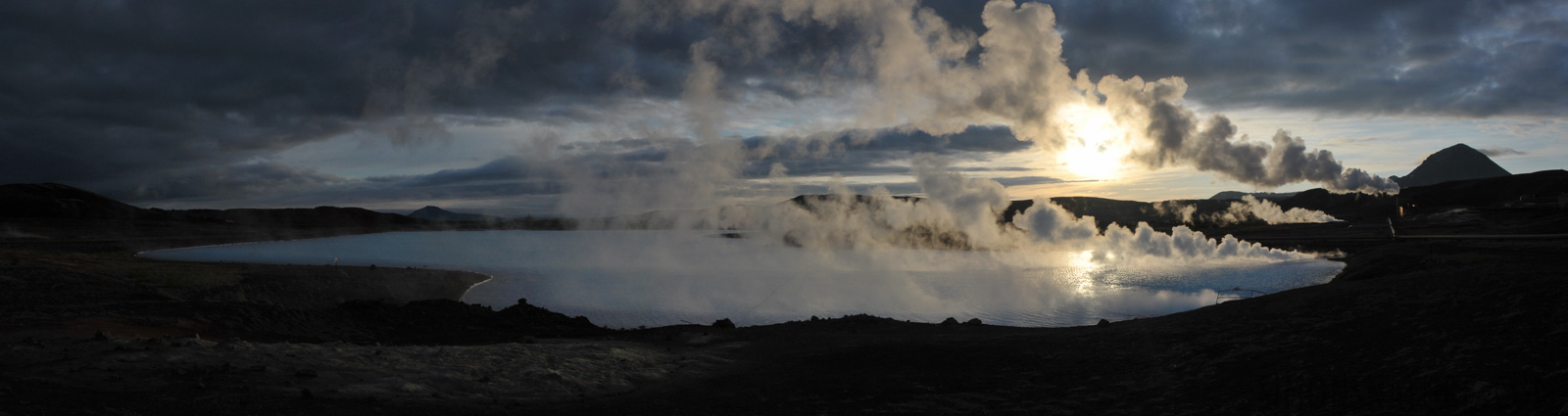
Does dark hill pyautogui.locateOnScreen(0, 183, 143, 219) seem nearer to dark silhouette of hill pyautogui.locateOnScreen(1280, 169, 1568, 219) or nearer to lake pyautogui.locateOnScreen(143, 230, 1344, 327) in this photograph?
lake pyautogui.locateOnScreen(143, 230, 1344, 327)

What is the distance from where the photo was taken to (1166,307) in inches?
1196

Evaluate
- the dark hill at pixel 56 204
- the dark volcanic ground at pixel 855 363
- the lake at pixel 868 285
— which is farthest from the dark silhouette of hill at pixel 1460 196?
the dark hill at pixel 56 204

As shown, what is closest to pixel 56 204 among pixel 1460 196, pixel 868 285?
pixel 868 285

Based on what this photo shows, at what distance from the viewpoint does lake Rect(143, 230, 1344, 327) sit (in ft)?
101

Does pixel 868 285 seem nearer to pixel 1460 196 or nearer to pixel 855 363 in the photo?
pixel 855 363

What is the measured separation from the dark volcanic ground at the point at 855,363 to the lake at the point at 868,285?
31.6 feet

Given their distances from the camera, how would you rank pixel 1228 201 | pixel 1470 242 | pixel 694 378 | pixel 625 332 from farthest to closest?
pixel 1228 201
pixel 1470 242
pixel 625 332
pixel 694 378

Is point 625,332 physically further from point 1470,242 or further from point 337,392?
point 1470,242

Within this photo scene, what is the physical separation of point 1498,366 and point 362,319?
2549cm

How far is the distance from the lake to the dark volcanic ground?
9.63 metres

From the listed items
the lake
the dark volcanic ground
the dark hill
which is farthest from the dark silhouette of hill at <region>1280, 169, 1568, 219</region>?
the dark hill

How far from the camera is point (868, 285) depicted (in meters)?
42.1

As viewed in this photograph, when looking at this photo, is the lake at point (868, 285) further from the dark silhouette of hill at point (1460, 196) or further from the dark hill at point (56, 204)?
the dark hill at point (56, 204)

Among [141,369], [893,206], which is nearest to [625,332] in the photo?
[141,369]
